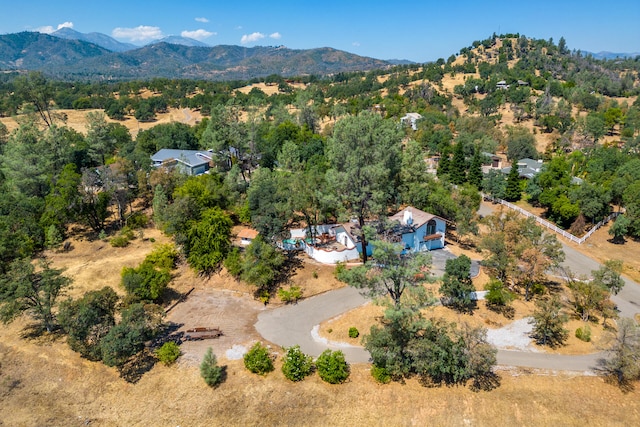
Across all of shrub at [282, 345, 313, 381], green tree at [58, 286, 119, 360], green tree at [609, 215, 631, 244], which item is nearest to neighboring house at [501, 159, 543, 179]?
green tree at [609, 215, 631, 244]

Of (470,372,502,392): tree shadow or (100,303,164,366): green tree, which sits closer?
(470,372,502,392): tree shadow

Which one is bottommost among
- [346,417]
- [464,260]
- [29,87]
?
[346,417]

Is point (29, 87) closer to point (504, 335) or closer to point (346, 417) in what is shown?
point (346, 417)

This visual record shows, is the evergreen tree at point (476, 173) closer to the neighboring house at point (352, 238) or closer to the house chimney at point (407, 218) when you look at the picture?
the neighboring house at point (352, 238)

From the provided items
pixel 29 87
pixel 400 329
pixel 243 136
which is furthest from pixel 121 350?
pixel 29 87

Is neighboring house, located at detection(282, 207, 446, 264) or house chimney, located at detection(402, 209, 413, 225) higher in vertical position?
house chimney, located at detection(402, 209, 413, 225)

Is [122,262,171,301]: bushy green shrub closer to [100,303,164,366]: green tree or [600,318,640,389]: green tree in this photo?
[100,303,164,366]: green tree
